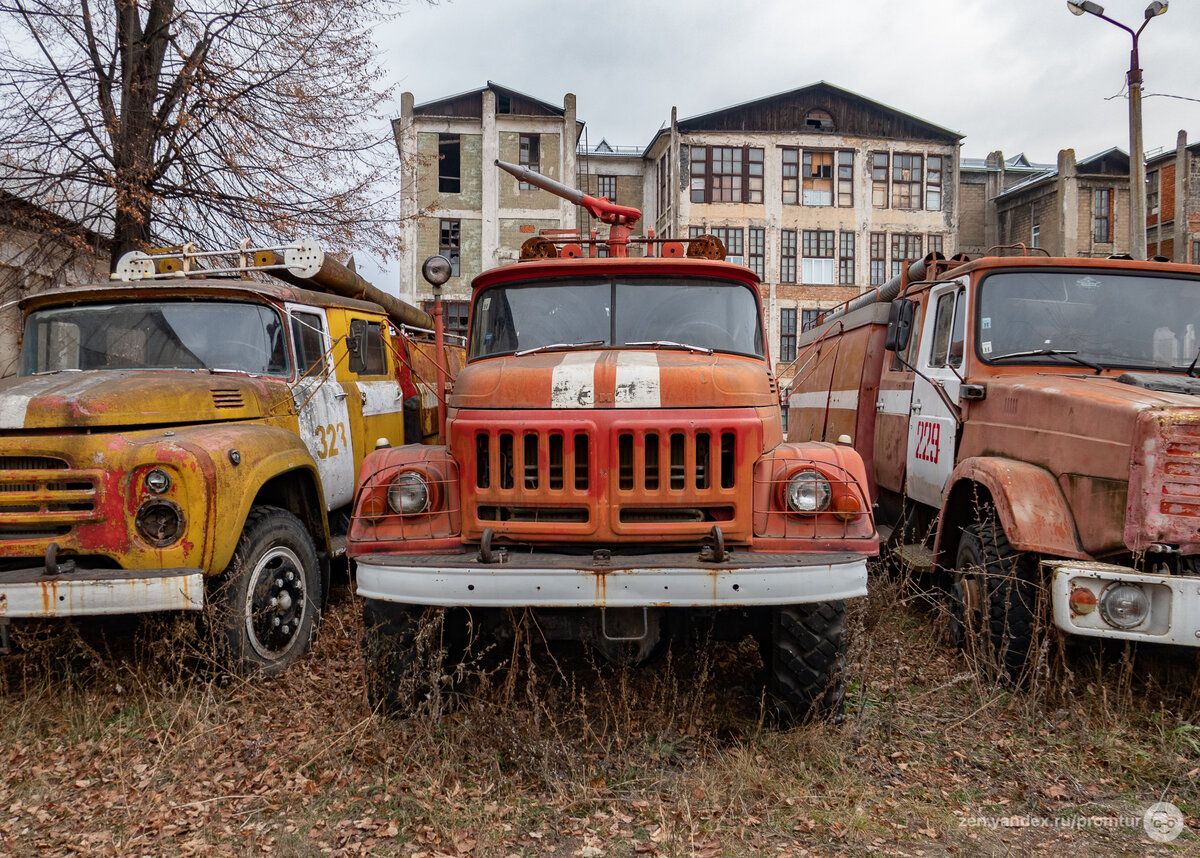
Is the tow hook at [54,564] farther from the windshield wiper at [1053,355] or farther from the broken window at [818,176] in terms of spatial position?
the broken window at [818,176]

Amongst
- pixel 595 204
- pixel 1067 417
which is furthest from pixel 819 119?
pixel 1067 417

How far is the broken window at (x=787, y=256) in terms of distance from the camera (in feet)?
105

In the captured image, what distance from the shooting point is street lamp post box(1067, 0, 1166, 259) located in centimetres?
1184

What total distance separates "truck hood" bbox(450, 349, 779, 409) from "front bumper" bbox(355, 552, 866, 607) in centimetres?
78

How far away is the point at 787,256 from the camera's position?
32.0m

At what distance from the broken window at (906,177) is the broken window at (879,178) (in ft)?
1.12

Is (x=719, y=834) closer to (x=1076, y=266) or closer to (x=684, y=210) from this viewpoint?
(x=1076, y=266)

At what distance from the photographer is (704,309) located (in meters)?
4.83

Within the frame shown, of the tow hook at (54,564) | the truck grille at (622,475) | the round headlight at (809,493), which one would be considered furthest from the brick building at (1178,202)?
the tow hook at (54,564)

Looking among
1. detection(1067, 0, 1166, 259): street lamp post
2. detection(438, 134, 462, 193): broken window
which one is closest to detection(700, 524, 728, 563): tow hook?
detection(1067, 0, 1166, 259): street lamp post

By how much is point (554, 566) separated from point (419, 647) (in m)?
0.84

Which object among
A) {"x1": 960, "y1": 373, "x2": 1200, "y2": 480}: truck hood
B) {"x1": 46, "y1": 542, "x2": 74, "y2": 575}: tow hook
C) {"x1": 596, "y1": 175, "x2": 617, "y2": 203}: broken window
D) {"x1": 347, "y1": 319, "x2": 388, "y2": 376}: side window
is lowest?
{"x1": 46, "y1": 542, "x2": 74, "y2": 575}: tow hook

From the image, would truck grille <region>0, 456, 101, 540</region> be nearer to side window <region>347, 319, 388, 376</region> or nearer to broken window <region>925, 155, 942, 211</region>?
side window <region>347, 319, 388, 376</region>

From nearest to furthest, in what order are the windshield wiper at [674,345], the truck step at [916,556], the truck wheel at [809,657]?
the truck wheel at [809,657], the windshield wiper at [674,345], the truck step at [916,556]
